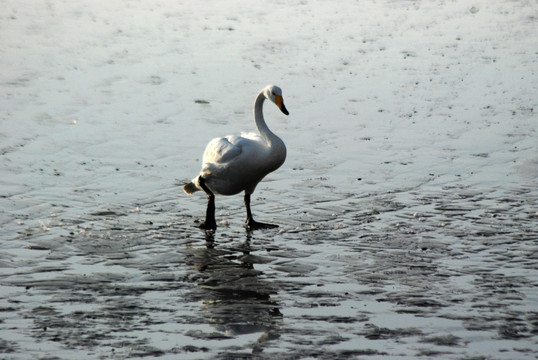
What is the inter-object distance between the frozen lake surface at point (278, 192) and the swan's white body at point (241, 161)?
0.46 meters

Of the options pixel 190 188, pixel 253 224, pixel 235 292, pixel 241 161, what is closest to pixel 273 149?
pixel 241 161

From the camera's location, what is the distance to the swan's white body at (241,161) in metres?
11.5

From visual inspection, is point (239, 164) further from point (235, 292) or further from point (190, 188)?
point (235, 292)

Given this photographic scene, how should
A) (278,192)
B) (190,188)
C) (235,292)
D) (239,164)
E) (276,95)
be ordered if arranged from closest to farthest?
1. (235,292)
2. (239,164)
3. (276,95)
4. (190,188)
5. (278,192)

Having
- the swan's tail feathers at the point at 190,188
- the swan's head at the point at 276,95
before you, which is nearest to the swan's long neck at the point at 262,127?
the swan's head at the point at 276,95

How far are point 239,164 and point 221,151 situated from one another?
1.09 ft

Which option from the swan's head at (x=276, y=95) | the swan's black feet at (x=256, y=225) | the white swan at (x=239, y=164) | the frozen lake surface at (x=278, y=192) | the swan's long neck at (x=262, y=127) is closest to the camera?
the frozen lake surface at (x=278, y=192)

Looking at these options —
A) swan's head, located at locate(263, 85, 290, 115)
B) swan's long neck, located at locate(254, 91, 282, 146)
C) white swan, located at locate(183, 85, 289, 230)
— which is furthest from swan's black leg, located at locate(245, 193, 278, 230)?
swan's head, located at locate(263, 85, 290, 115)

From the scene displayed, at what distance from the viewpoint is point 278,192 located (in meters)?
12.9

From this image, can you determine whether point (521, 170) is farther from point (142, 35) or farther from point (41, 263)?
point (142, 35)

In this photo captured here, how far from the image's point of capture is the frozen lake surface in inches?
317

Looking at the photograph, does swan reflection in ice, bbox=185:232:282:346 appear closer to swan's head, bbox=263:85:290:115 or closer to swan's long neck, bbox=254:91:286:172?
swan's long neck, bbox=254:91:286:172

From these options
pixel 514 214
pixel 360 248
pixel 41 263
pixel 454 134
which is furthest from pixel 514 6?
pixel 41 263

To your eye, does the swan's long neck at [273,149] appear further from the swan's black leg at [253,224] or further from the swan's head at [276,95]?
the swan's black leg at [253,224]
